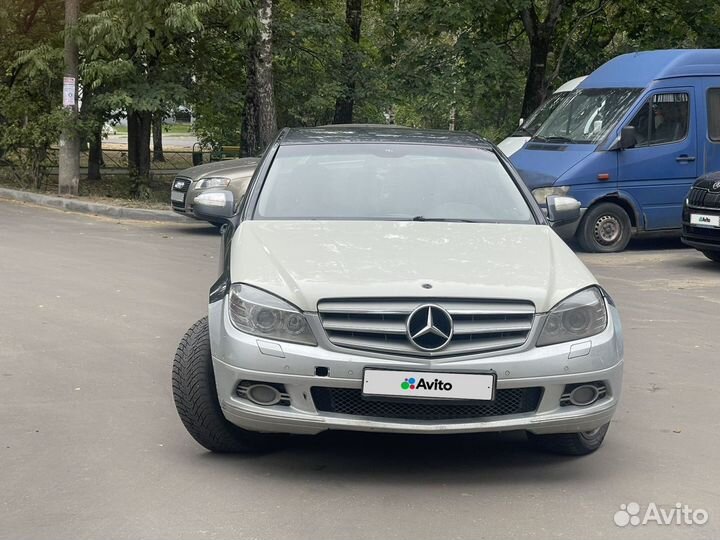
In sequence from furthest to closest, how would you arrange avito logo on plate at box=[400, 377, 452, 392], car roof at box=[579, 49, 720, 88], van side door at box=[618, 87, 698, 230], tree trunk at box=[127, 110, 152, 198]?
tree trunk at box=[127, 110, 152, 198]
car roof at box=[579, 49, 720, 88]
van side door at box=[618, 87, 698, 230]
avito logo on plate at box=[400, 377, 452, 392]

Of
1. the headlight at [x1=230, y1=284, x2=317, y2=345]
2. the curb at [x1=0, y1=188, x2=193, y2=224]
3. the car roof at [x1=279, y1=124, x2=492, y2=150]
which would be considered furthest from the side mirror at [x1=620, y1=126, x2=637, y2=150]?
the headlight at [x1=230, y1=284, x2=317, y2=345]

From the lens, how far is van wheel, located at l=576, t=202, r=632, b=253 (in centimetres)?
1422

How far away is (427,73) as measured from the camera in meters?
21.3

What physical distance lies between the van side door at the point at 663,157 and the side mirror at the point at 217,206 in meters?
8.90

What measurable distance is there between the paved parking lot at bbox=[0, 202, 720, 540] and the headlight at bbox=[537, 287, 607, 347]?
0.67 meters

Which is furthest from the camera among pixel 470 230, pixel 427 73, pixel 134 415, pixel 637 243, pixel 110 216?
pixel 427 73

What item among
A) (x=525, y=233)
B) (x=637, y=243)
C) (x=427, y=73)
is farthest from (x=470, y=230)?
(x=427, y=73)

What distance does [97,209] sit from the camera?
17.8 m

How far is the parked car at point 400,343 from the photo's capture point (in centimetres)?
461

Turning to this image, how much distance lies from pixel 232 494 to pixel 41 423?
1.51m

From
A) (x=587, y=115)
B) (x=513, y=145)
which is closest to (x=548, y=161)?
(x=587, y=115)

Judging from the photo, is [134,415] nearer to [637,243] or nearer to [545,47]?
[637,243]

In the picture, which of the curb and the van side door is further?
the curb

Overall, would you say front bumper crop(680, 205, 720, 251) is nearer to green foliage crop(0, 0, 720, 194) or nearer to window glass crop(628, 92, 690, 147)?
window glass crop(628, 92, 690, 147)
